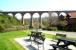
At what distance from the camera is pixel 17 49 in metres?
12.7

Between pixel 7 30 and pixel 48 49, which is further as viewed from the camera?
pixel 7 30

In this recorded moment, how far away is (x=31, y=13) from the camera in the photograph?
2822 inches

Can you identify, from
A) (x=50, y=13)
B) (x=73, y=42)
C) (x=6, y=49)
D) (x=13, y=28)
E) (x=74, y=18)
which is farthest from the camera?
(x=50, y=13)

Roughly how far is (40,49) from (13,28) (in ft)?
70.1

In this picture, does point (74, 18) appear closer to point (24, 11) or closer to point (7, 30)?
point (7, 30)

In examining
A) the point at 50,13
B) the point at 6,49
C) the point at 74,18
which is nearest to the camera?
the point at 6,49

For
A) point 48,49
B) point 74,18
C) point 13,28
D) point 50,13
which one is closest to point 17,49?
point 48,49

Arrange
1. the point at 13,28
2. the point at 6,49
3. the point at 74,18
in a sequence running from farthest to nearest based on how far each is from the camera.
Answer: the point at 74,18 < the point at 13,28 < the point at 6,49

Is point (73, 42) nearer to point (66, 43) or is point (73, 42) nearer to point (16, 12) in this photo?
point (66, 43)

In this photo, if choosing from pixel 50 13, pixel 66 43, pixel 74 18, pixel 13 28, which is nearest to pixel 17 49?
pixel 66 43

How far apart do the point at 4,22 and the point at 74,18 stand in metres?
16.0

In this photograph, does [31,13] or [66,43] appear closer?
[66,43]

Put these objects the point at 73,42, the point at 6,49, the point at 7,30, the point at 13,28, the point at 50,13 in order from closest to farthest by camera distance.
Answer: the point at 73,42
the point at 6,49
the point at 7,30
the point at 13,28
the point at 50,13

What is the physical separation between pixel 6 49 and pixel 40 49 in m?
2.10
